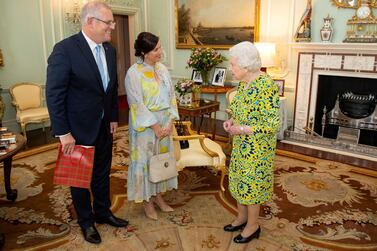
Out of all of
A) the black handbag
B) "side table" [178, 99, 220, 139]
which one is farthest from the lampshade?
the black handbag

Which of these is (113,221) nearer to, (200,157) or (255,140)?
(200,157)

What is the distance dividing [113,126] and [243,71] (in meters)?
1.09

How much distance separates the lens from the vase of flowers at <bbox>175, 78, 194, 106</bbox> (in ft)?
13.4

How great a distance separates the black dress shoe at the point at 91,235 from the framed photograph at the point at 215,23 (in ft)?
14.1

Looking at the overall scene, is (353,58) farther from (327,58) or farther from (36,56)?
(36,56)

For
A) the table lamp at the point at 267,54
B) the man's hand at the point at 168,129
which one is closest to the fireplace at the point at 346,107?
the table lamp at the point at 267,54

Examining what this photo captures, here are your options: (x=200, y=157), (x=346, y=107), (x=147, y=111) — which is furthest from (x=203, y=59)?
(x=147, y=111)

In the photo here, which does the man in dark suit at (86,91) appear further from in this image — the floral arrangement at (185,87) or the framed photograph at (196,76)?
the framed photograph at (196,76)

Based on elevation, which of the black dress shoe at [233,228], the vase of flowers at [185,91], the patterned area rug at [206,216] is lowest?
the patterned area rug at [206,216]

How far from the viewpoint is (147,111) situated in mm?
2473

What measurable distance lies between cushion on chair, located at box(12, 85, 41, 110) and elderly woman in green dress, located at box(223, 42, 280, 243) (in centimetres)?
425

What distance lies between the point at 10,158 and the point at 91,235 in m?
1.19

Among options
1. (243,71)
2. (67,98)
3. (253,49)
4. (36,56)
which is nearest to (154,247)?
(67,98)

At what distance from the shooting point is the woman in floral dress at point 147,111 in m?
2.45
